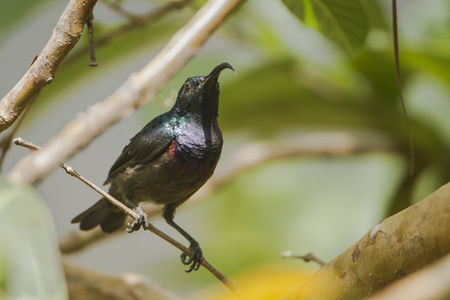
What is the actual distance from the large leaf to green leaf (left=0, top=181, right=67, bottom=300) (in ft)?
3.15

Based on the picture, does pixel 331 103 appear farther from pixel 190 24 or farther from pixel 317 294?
pixel 317 294

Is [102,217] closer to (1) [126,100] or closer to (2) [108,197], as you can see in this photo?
(1) [126,100]

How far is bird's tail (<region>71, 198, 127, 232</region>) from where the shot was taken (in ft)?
6.75

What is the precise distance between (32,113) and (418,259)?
185 centimetres

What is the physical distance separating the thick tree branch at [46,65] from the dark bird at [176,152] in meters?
0.58

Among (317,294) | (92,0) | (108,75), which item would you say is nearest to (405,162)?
(108,75)

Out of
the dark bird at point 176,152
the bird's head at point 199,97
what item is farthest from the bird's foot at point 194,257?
the bird's head at point 199,97

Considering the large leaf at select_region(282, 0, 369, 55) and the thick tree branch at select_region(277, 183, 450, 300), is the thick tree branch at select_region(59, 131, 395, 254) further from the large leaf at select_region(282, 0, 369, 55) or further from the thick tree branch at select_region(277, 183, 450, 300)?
the thick tree branch at select_region(277, 183, 450, 300)

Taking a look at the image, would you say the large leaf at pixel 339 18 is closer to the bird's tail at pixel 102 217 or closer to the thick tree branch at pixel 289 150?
the bird's tail at pixel 102 217

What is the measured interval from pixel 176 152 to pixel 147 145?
0.34 feet

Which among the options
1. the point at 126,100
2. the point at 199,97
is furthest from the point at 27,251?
the point at 199,97

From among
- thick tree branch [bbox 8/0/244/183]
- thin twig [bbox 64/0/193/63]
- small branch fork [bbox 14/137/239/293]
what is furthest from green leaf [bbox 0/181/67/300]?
thin twig [bbox 64/0/193/63]

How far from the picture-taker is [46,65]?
111cm

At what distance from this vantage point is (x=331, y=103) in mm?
2941
